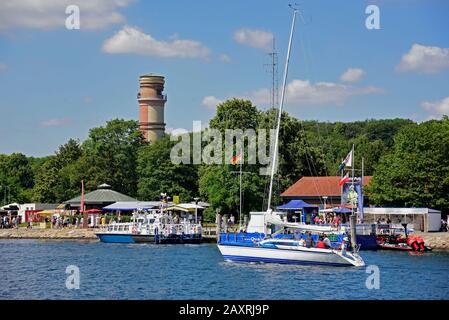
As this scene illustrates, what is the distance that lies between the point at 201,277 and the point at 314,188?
52.5m

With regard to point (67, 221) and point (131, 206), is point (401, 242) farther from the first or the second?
point (67, 221)

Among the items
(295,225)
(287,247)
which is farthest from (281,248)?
(295,225)

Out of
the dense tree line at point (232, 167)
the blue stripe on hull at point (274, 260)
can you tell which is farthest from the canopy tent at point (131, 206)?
the blue stripe on hull at point (274, 260)

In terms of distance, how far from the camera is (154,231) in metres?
84.3

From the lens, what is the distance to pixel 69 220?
102m

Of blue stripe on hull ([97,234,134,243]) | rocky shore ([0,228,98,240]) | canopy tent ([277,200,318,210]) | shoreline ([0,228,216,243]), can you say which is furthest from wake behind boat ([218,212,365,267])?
rocky shore ([0,228,98,240])

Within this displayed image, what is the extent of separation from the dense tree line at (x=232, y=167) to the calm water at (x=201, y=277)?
1880 centimetres

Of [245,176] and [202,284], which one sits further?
[245,176]

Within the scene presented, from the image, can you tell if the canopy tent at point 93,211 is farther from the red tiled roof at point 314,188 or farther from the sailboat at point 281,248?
the sailboat at point 281,248

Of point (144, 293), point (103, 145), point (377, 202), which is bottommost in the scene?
point (144, 293)

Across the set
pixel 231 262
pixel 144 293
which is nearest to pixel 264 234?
pixel 231 262
